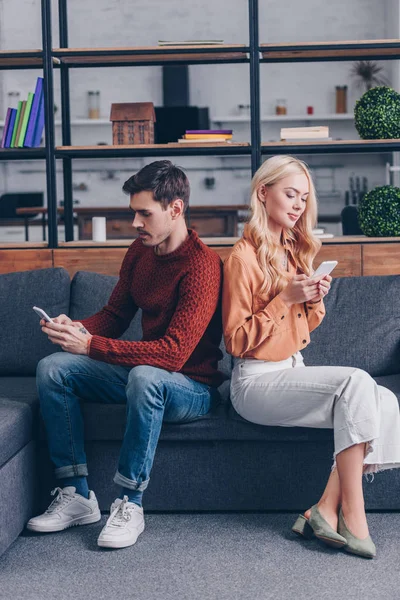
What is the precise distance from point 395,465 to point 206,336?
2.23 feet

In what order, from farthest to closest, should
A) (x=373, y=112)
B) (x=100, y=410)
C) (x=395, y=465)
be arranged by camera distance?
1. (x=373, y=112)
2. (x=100, y=410)
3. (x=395, y=465)

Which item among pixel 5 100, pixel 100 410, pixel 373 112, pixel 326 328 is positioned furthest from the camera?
pixel 5 100

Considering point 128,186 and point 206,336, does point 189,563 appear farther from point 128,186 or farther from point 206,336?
point 128,186

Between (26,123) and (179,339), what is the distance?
172 centimetres

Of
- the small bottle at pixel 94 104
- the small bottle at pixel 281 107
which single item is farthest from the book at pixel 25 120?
the small bottle at pixel 281 107

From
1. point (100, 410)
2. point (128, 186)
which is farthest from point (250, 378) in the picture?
point (128, 186)

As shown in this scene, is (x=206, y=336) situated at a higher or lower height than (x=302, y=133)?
lower

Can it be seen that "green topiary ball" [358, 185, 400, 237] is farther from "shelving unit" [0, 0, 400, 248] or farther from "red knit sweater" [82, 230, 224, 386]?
"red knit sweater" [82, 230, 224, 386]

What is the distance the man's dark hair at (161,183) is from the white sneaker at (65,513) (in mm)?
911

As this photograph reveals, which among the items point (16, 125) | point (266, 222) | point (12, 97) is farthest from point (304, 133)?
point (12, 97)

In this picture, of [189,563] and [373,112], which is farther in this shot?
[373,112]

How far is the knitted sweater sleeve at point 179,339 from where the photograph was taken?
2.29m

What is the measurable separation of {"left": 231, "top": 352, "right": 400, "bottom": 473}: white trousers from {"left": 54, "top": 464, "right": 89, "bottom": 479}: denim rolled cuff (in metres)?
0.50

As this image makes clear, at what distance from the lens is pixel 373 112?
3.40 metres
